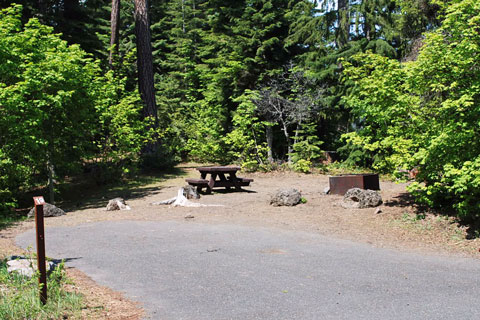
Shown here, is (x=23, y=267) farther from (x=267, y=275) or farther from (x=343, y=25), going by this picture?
(x=343, y=25)

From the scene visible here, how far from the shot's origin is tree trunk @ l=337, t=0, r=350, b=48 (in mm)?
18484

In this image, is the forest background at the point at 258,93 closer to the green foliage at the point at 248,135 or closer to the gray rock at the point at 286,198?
the green foliage at the point at 248,135

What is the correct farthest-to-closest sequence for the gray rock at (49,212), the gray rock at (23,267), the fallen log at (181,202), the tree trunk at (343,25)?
the tree trunk at (343,25)
the fallen log at (181,202)
the gray rock at (49,212)
the gray rock at (23,267)

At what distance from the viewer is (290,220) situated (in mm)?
9000

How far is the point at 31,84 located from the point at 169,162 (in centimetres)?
943

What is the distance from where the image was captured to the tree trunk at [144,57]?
18922 mm

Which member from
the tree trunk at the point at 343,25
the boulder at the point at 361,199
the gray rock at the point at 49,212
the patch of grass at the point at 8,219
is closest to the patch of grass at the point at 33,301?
the patch of grass at the point at 8,219

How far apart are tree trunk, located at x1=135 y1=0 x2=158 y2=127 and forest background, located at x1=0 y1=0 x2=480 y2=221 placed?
0.17 feet

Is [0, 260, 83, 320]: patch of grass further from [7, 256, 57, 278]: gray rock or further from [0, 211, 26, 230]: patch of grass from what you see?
[0, 211, 26, 230]: patch of grass

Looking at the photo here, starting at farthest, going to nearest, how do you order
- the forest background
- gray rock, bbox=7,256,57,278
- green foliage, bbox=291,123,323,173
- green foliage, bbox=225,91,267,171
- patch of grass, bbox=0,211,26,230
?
green foliage, bbox=225,91,267,171 → green foliage, bbox=291,123,323,173 → patch of grass, bbox=0,211,26,230 → the forest background → gray rock, bbox=7,256,57,278

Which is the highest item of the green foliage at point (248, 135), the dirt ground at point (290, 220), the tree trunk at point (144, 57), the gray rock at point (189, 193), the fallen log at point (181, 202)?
the tree trunk at point (144, 57)

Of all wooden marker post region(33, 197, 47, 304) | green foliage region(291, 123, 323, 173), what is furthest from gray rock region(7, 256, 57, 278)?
green foliage region(291, 123, 323, 173)

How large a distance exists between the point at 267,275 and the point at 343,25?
632 inches

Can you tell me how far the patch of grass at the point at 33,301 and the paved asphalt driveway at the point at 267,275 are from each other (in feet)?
2.26
